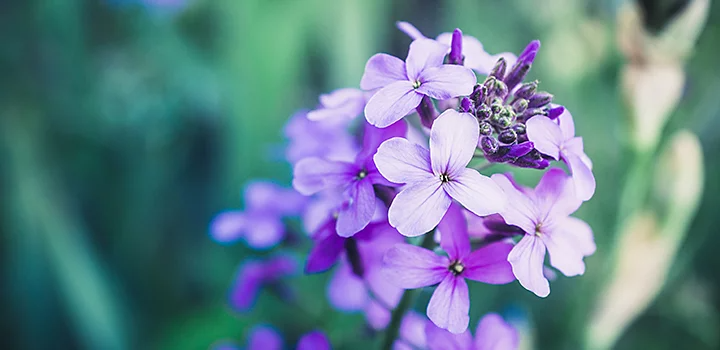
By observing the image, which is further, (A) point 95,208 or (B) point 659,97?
(A) point 95,208

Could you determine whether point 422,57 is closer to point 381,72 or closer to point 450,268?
point 381,72

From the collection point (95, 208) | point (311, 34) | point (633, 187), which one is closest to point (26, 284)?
point (95, 208)

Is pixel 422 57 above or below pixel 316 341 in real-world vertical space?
above

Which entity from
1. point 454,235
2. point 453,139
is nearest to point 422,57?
point 453,139

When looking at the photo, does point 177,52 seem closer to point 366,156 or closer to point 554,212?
point 366,156

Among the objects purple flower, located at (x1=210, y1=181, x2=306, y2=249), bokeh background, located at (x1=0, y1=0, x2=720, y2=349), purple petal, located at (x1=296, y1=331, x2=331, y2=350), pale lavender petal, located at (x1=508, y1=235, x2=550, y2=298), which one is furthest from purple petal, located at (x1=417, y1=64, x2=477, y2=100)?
bokeh background, located at (x1=0, y1=0, x2=720, y2=349)

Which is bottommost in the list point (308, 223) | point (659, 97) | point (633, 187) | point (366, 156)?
point (633, 187)
